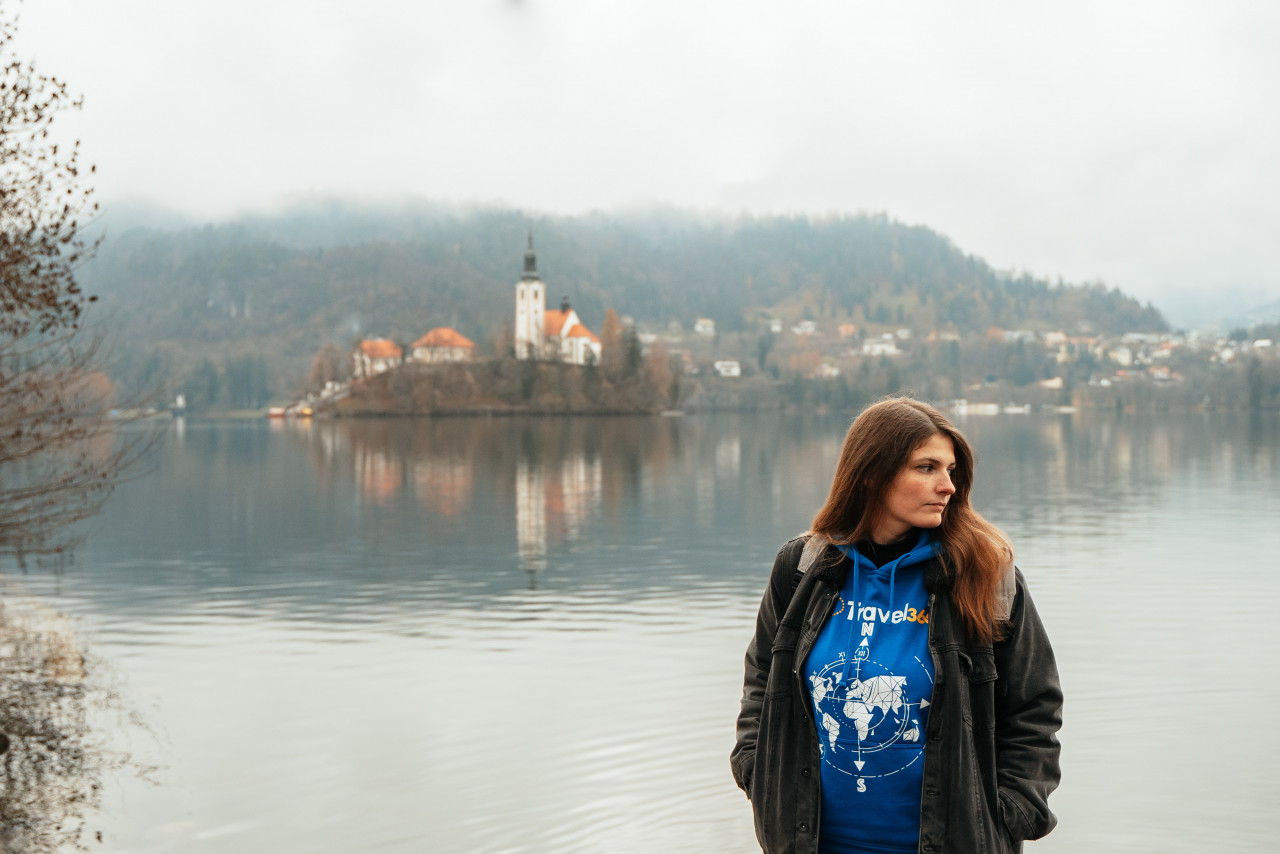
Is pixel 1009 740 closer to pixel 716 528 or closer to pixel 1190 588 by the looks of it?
pixel 1190 588

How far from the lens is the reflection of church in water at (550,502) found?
90.3ft

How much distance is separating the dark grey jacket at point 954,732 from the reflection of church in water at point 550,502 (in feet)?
66.3

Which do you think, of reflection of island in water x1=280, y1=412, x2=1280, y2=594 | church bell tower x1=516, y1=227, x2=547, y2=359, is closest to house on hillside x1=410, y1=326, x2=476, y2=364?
church bell tower x1=516, y1=227, x2=547, y2=359

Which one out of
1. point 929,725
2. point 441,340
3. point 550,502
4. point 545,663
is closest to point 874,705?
point 929,725

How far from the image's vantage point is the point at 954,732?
3.25 metres

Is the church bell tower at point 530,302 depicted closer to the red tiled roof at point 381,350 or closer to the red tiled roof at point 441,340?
the red tiled roof at point 441,340

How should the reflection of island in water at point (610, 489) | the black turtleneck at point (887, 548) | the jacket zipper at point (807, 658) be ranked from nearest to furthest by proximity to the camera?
the jacket zipper at point (807, 658) < the black turtleneck at point (887, 548) < the reflection of island in water at point (610, 489)

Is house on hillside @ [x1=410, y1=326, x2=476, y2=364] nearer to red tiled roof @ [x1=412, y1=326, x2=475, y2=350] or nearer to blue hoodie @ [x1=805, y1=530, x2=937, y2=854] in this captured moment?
red tiled roof @ [x1=412, y1=326, x2=475, y2=350]

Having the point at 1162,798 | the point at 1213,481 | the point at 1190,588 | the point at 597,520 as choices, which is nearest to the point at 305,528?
the point at 597,520

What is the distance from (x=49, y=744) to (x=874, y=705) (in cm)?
984

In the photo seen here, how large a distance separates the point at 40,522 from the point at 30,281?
2.82 metres

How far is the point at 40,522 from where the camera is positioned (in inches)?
457

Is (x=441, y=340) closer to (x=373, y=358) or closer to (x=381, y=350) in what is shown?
(x=381, y=350)

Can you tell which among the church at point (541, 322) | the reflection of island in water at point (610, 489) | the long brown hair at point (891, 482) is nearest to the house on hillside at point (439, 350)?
the church at point (541, 322)
